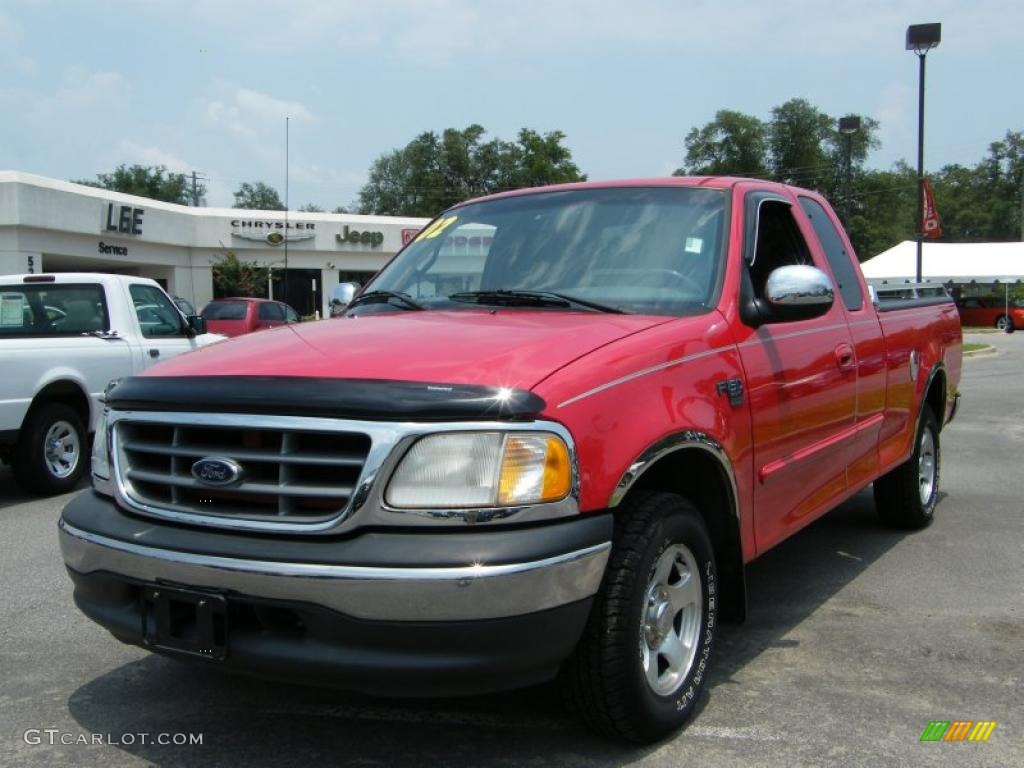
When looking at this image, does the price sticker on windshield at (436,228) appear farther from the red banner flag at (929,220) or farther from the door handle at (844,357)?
the red banner flag at (929,220)

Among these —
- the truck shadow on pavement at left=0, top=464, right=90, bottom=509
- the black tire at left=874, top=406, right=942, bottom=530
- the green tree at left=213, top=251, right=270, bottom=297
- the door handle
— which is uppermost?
the green tree at left=213, top=251, right=270, bottom=297

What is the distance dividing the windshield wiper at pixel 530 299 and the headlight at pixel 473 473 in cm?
110

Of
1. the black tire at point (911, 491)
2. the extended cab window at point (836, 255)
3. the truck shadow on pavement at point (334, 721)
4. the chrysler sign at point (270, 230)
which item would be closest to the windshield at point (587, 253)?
the extended cab window at point (836, 255)

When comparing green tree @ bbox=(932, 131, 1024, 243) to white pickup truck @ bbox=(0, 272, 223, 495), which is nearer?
white pickup truck @ bbox=(0, 272, 223, 495)

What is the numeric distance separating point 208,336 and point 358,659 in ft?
28.0

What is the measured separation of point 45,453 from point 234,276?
31699 millimetres

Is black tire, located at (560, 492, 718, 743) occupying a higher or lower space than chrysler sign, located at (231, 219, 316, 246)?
lower

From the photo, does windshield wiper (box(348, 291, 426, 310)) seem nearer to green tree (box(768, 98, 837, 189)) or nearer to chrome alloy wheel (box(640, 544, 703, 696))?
chrome alloy wheel (box(640, 544, 703, 696))

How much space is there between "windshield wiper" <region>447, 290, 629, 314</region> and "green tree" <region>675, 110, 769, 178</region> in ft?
236

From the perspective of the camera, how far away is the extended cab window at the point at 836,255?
493 cm

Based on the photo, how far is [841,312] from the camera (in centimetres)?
468

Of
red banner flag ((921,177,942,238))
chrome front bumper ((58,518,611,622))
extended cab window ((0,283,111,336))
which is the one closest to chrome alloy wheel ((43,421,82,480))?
extended cab window ((0,283,111,336))

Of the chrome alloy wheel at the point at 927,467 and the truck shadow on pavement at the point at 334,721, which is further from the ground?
the chrome alloy wheel at the point at 927,467

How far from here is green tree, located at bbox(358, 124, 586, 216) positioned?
299ft
